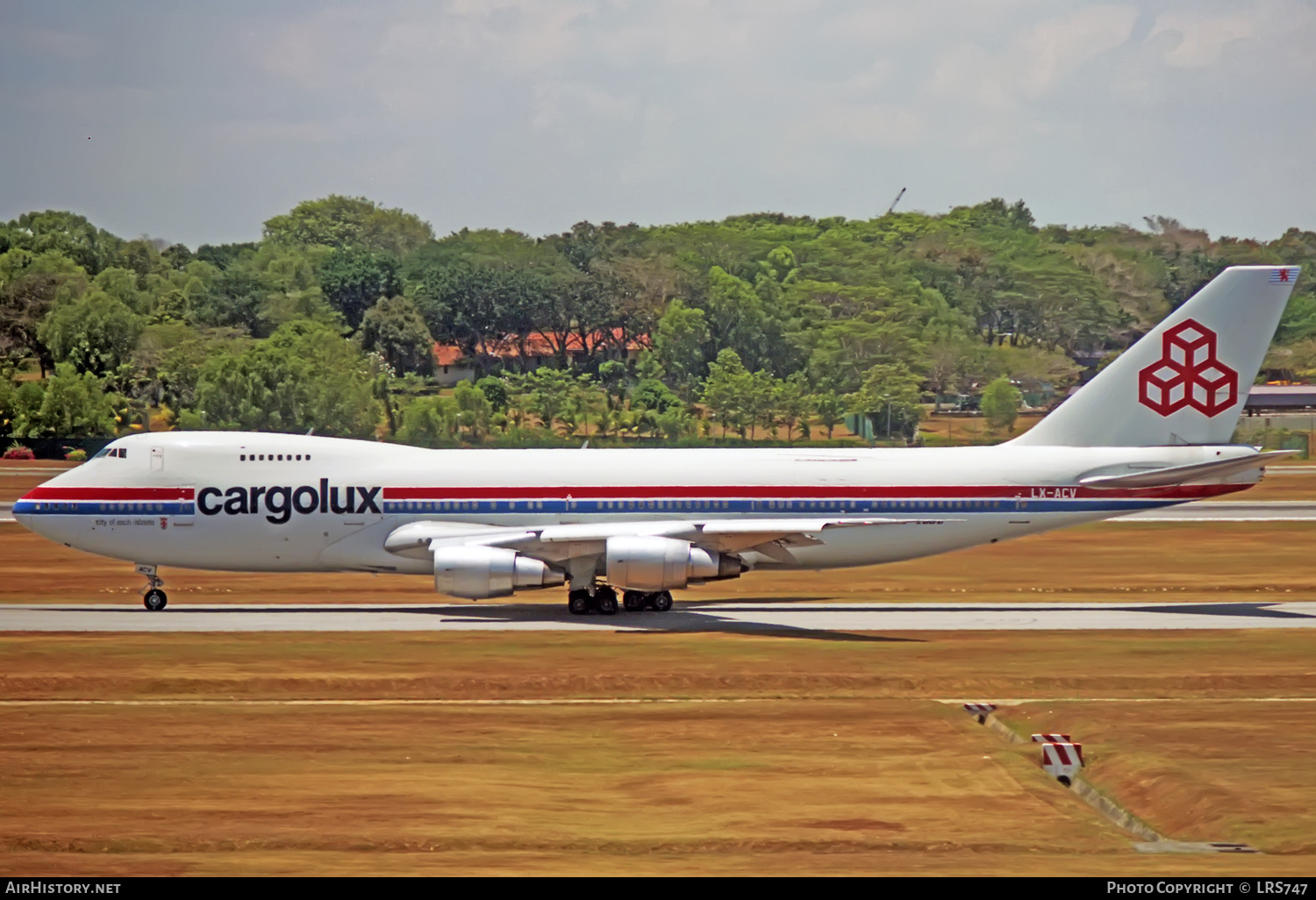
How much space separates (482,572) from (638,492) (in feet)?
18.1

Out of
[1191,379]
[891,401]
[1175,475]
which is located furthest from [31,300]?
[1175,475]

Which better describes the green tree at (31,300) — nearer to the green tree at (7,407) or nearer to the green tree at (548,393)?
the green tree at (7,407)

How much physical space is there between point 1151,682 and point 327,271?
484 ft

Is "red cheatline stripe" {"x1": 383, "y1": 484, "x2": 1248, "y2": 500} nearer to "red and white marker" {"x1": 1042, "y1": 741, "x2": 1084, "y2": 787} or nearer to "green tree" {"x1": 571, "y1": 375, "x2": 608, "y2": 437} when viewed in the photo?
"red and white marker" {"x1": 1042, "y1": 741, "x2": 1084, "y2": 787}

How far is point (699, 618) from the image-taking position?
46.3m

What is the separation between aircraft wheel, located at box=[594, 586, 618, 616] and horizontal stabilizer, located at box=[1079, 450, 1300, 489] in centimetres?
1349

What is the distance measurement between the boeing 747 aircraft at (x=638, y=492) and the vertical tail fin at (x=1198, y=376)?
6 cm

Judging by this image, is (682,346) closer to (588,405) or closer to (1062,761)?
(588,405)

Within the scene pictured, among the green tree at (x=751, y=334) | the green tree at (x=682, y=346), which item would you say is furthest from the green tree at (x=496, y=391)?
the green tree at (x=751, y=334)

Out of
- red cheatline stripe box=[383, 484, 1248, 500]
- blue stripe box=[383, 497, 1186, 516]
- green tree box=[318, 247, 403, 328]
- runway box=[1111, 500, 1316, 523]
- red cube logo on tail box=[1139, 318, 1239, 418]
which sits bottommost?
runway box=[1111, 500, 1316, 523]

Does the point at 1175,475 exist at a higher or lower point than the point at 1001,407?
lower

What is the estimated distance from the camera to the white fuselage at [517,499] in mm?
46781

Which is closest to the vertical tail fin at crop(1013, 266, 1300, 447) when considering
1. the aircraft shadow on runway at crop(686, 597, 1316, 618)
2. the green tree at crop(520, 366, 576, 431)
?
the aircraft shadow on runway at crop(686, 597, 1316, 618)

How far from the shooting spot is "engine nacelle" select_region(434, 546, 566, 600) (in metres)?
43.9
